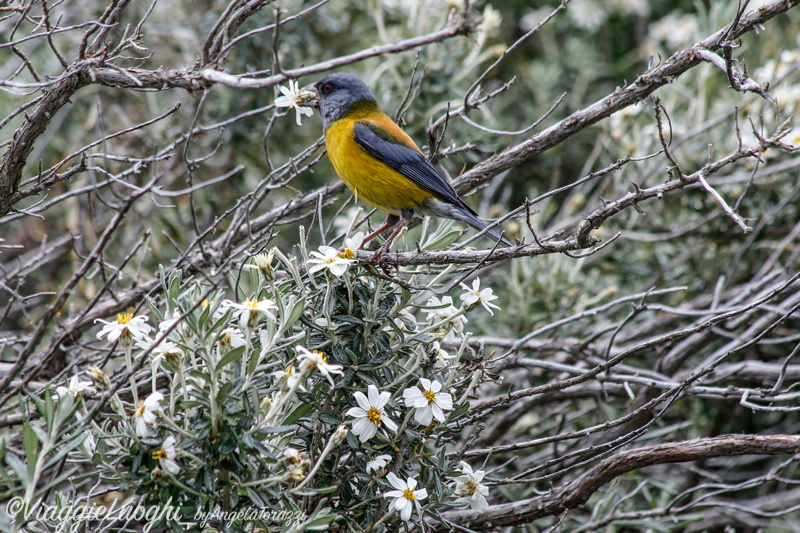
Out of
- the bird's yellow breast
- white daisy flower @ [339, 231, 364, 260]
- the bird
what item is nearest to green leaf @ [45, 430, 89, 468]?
white daisy flower @ [339, 231, 364, 260]

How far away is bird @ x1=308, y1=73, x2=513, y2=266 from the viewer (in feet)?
11.0

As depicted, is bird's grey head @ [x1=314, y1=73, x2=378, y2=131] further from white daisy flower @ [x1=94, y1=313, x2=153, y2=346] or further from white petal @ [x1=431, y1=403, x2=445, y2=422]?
white petal @ [x1=431, y1=403, x2=445, y2=422]

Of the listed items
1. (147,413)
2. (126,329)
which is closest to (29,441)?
(147,413)

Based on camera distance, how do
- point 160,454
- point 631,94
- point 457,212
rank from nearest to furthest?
point 160,454 → point 631,94 → point 457,212

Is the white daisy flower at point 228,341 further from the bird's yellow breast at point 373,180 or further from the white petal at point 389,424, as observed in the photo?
the bird's yellow breast at point 373,180

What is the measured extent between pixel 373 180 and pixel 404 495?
180 cm

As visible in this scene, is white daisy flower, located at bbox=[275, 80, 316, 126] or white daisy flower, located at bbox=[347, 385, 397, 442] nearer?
white daisy flower, located at bbox=[347, 385, 397, 442]

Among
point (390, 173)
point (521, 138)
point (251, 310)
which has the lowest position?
point (521, 138)

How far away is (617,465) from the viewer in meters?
2.49

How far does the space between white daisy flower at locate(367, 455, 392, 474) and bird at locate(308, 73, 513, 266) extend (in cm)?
136

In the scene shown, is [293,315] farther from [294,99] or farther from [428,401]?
[294,99]

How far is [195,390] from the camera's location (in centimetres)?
194

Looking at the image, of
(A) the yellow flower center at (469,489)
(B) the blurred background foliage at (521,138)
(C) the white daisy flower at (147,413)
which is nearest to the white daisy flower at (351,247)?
(C) the white daisy flower at (147,413)

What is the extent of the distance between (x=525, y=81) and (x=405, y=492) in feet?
16.8
